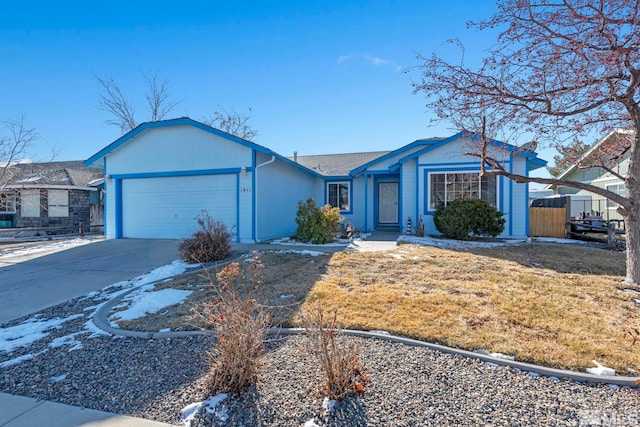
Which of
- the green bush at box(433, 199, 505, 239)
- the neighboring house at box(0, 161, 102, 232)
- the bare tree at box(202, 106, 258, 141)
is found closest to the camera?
the green bush at box(433, 199, 505, 239)

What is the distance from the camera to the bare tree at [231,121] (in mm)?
27828

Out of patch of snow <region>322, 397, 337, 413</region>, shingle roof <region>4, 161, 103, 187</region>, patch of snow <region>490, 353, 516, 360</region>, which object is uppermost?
shingle roof <region>4, 161, 103, 187</region>

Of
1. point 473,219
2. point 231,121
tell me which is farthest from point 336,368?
point 231,121

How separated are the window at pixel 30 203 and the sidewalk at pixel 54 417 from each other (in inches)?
836

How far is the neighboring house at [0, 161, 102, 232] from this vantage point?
1901cm

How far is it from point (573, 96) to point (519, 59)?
3.99 feet

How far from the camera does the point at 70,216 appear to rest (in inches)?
795

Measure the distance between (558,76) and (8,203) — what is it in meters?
26.3

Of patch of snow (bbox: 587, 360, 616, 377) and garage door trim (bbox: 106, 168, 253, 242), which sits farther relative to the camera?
garage door trim (bbox: 106, 168, 253, 242)

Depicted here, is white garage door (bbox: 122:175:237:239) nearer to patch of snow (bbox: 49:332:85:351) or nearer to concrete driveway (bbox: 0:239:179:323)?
concrete driveway (bbox: 0:239:179:323)

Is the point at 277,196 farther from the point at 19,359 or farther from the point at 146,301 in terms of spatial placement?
the point at 19,359

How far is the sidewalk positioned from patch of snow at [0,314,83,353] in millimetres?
1584

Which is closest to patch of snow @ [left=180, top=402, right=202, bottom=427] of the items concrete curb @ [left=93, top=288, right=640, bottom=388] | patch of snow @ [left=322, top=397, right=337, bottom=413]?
concrete curb @ [left=93, top=288, right=640, bottom=388]

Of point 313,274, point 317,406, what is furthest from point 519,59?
point 317,406
